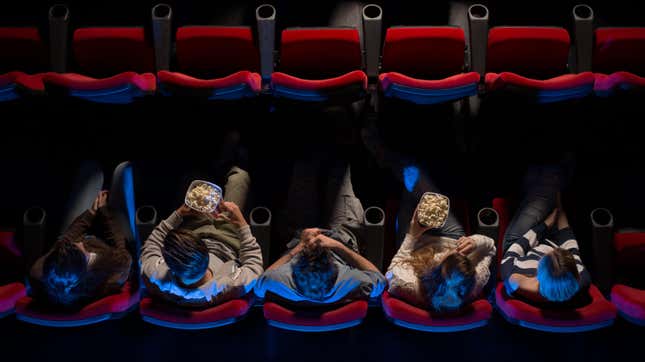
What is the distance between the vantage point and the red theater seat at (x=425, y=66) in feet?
2.73

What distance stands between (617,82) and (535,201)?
0.19m

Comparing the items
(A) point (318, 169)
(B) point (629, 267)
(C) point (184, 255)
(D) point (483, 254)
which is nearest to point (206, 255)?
(C) point (184, 255)

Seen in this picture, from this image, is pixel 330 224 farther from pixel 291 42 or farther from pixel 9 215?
pixel 9 215

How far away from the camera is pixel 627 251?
0.85m

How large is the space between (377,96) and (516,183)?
252mm

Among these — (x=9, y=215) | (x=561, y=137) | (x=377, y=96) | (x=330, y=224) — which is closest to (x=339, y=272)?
(x=330, y=224)

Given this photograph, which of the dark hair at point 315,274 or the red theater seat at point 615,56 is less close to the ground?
the red theater seat at point 615,56

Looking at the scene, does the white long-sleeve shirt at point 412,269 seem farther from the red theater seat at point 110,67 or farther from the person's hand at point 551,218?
the red theater seat at point 110,67

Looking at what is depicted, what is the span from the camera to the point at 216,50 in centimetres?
92

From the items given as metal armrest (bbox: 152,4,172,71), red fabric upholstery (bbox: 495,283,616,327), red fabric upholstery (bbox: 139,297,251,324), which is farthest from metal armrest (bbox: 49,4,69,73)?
red fabric upholstery (bbox: 495,283,616,327)

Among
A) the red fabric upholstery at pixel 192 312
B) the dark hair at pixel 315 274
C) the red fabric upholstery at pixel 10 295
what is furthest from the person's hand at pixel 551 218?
the red fabric upholstery at pixel 10 295

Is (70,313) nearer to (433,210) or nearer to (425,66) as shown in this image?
(433,210)

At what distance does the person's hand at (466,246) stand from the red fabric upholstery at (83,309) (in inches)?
16.5

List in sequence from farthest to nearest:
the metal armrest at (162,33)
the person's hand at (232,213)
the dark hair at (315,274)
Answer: the metal armrest at (162,33), the person's hand at (232,213), the dark hair at (315,274)
